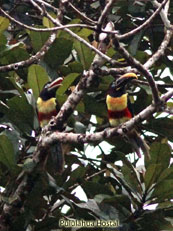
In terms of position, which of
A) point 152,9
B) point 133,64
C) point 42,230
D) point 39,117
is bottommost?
point 42,230

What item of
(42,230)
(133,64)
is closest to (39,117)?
(42,230)

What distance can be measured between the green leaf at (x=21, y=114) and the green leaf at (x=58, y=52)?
448 mm

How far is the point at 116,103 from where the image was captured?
13.3ft

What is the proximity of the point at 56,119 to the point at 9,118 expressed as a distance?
50 centimetres

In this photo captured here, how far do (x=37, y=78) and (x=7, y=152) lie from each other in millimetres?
573

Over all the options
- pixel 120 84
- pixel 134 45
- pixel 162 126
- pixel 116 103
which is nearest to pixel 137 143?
Answer: pixel 162 126

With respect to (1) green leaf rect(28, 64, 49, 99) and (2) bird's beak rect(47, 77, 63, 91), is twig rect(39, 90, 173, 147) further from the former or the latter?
(2) bird's beak rect(47, 77, 63, 91)

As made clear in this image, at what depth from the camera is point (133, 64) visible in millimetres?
2709

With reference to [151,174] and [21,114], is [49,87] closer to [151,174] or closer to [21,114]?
[21,114]

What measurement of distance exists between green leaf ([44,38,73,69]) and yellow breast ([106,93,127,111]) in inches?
15.5

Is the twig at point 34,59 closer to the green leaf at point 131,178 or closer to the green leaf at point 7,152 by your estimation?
the green leaf at point 7,152

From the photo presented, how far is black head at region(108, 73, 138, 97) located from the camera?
3456 mm

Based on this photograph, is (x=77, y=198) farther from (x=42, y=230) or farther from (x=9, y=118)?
(x=9, y=118)

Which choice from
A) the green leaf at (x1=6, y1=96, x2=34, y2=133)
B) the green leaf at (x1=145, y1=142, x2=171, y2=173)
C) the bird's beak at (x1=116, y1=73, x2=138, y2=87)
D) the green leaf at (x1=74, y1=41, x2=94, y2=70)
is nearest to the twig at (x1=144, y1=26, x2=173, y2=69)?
the bird's beak at (x1=116, y1=73, x2=138, y2=87)
